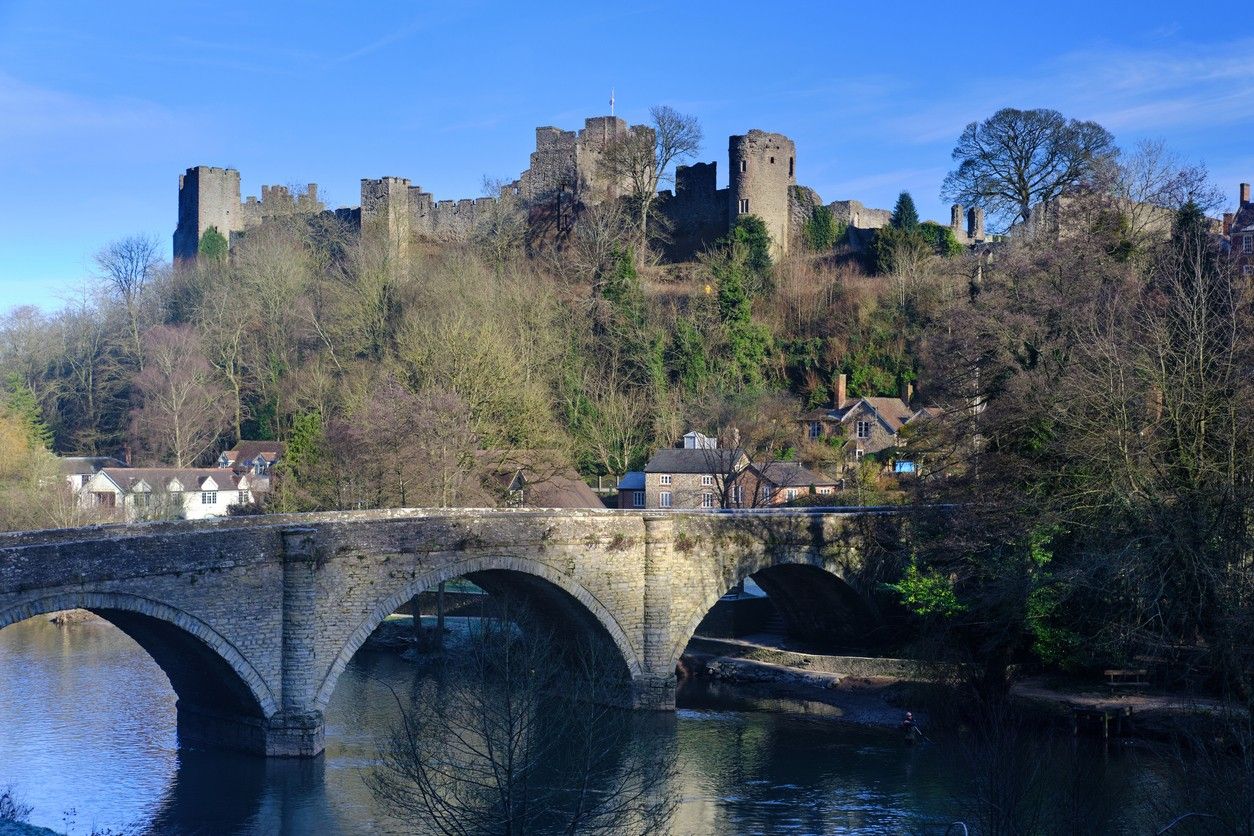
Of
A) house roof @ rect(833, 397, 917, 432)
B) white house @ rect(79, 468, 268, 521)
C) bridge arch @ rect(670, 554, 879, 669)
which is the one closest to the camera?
bridge arch @ rect(670, 554, 879, 669)

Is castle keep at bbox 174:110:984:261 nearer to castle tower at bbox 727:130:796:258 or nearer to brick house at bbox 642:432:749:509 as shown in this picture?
castle tower at bbox 727:130:796:258

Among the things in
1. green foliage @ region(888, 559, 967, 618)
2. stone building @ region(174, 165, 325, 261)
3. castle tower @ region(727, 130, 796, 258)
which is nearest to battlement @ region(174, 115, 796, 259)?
castle tower @ region(727, 130, 796, 258)

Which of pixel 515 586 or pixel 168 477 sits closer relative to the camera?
pixel 515 586

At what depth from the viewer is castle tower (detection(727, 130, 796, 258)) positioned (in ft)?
180

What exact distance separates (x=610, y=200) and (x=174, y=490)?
2109cm

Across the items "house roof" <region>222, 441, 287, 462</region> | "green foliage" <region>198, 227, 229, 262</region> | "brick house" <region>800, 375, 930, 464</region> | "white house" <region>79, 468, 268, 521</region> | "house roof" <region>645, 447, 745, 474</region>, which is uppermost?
"green foliage" <region>198, 227, 229, 262</region>

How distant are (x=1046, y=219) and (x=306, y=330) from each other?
87.2ft

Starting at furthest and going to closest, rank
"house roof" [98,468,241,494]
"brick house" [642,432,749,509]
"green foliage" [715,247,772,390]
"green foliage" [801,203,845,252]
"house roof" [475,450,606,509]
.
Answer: "green foliage" [801,203,845,252], "green foliage" [715,247,772,390], "house roof" [98,468,241,494], "brick house" [642,432,749,509], "house roof" [475,450,606,509]

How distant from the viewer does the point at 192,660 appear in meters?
22.0

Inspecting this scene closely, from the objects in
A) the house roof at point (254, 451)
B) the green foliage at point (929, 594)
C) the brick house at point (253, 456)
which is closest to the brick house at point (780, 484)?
the green foliage at point (929, 594)

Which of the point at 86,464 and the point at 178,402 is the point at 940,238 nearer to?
the point at 178,402

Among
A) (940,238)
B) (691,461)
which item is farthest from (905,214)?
(691,461)

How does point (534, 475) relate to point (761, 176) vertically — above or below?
below

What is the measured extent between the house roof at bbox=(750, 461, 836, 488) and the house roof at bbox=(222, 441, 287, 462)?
18248 millimetres
